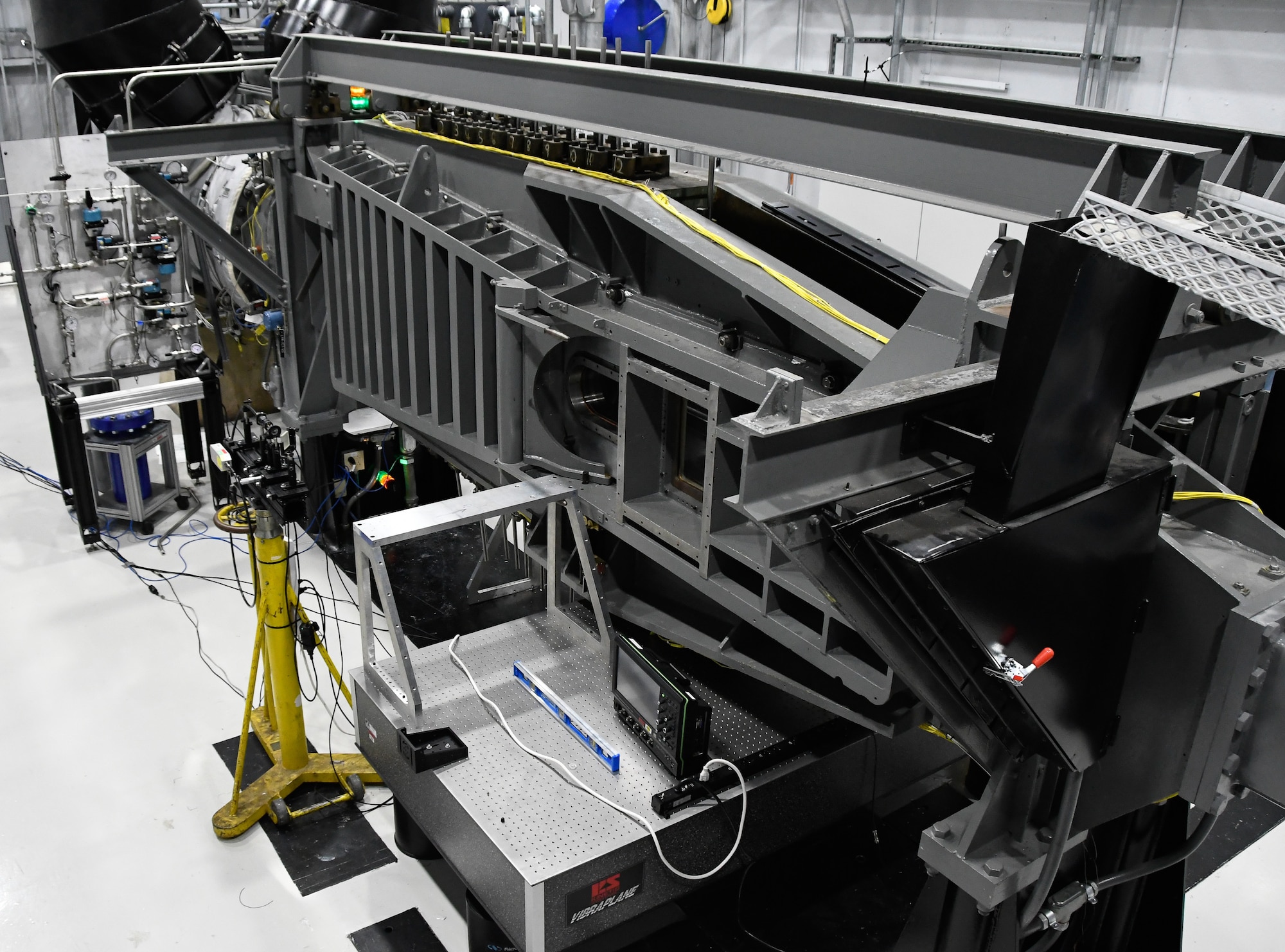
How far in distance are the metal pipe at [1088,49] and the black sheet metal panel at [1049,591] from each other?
5726mm

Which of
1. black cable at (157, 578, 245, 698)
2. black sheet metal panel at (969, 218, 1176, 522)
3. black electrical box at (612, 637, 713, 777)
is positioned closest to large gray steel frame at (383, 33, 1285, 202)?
black sheet metal panel at (969, 218, 1176, 522)

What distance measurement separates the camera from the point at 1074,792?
204cm

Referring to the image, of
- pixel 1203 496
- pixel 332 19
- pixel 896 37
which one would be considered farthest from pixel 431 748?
pixel 896 37

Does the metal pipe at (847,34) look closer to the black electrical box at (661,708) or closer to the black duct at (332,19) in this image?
the black duct at (332,19)

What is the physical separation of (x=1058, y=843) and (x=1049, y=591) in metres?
0.55

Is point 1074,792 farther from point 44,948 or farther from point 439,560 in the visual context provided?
point 439,560

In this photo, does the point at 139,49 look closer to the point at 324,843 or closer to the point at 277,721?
the point at 277,721

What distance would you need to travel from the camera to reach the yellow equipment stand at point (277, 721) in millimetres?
3525

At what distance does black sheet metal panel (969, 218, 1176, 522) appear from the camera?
5.33ft

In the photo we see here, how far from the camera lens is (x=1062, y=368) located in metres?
1.67

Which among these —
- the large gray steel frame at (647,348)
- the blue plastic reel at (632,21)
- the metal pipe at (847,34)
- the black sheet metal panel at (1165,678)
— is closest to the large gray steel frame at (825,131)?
the large gray steel frame at (647,348)

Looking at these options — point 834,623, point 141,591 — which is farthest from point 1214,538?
point 141,591

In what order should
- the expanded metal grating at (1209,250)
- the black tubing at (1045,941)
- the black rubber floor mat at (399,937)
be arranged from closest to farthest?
the expanded metal grating at (1209,250) < the black tubing at (1045,941) < the black rubber floor mat at (399,937)

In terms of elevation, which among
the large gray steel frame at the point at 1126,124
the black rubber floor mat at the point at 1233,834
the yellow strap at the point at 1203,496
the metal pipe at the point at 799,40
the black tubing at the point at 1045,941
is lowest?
the black rubber floor mat at the point at 1233,834
